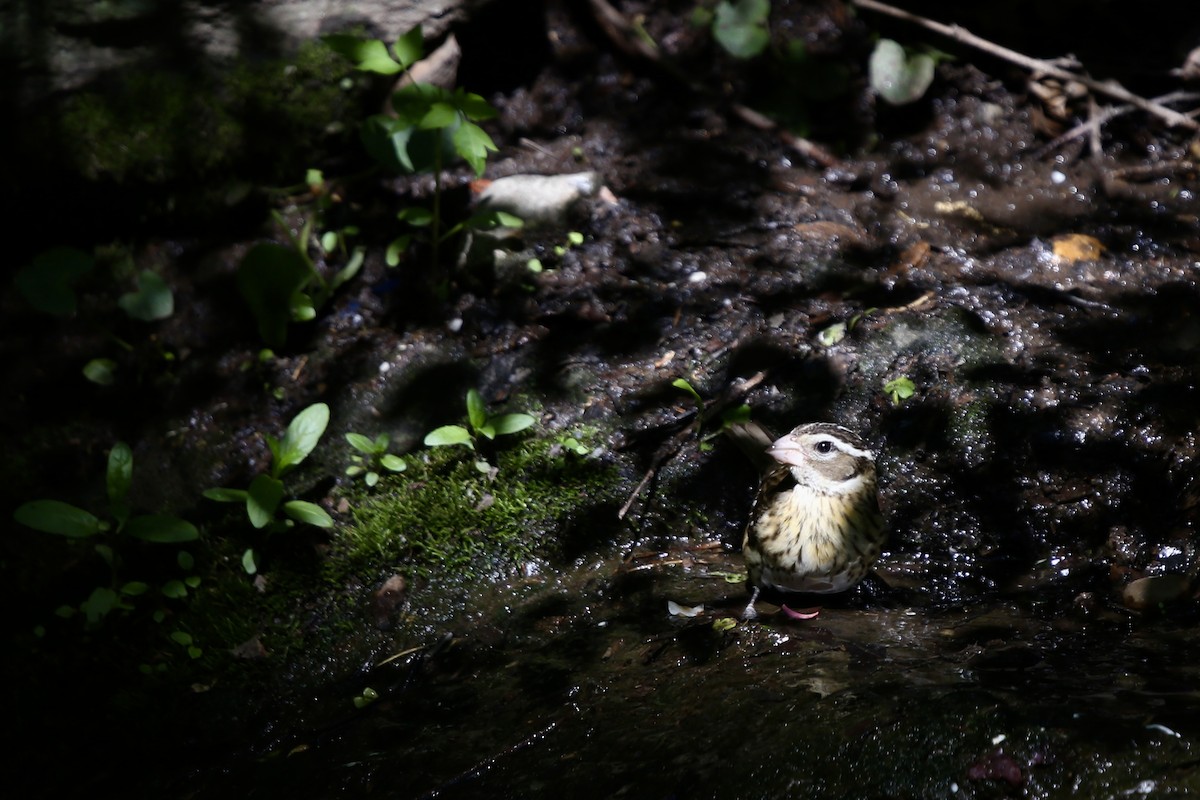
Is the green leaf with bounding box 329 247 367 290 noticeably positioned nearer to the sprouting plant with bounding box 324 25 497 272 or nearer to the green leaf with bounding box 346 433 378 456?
the sprouting plant with bounding box 324 25 497 272

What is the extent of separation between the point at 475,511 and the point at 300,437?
2.91ft

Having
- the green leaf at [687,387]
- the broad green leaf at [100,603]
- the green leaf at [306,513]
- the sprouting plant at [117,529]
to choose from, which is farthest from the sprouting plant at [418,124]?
the broad green leaf at [100,603]

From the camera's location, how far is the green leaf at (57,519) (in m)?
4.28

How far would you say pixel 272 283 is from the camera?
5469 millimetres

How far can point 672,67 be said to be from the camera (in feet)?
22.8

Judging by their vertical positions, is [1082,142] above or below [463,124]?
below

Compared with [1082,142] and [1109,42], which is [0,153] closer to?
[1082,142]

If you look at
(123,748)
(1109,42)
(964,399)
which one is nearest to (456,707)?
(123,748)

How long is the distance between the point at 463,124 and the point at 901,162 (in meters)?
3.15

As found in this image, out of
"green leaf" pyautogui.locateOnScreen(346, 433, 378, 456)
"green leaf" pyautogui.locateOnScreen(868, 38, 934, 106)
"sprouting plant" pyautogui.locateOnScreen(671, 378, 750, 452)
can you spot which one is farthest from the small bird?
"green leaf" pyautogui.locateOnScreen(868, 38, 934, 106)

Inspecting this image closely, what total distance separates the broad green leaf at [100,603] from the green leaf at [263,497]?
2.21 ft

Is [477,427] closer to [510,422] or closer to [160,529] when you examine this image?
[510,422]

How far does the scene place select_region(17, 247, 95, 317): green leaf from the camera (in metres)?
4.98

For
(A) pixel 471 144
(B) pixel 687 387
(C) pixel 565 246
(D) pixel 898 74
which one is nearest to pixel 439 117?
(A) pixel 471 144
